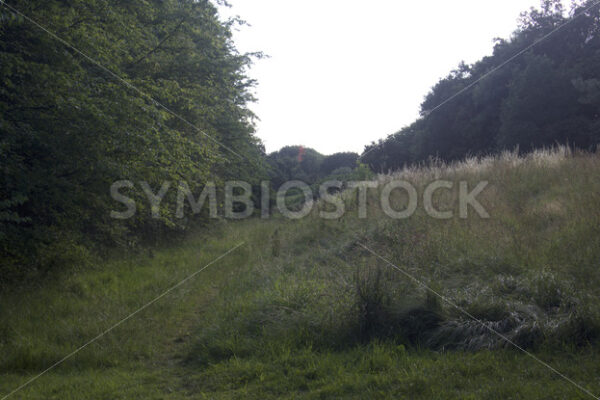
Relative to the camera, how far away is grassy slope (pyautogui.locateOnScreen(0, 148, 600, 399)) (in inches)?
142

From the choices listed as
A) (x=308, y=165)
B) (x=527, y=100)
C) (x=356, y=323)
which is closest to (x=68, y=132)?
(x=356, y=323)

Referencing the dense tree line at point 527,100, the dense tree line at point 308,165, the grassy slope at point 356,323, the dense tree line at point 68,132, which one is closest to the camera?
the grassy slope at point 356,323

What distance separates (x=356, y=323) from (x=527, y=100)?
2541 cm

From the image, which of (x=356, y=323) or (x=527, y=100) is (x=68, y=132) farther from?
(x=527, y=100)

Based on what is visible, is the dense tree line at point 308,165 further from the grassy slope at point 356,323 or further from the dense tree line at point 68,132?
the grassy slope at point 356,323

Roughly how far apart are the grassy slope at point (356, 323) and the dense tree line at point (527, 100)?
612 inches

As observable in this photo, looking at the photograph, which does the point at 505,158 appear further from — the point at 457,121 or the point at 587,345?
the point at 457,121

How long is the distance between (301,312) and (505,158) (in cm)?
953

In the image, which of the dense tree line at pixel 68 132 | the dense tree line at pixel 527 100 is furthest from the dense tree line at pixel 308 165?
the dense tree line at pixel 68 132

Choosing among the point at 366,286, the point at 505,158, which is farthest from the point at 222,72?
the point at 366,286

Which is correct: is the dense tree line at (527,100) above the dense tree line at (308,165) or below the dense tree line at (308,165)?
above

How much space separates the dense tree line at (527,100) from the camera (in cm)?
2409

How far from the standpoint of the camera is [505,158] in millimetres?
11836

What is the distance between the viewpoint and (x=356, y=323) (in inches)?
180
